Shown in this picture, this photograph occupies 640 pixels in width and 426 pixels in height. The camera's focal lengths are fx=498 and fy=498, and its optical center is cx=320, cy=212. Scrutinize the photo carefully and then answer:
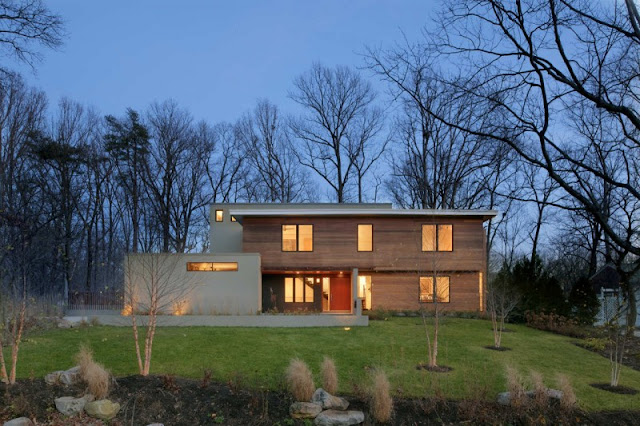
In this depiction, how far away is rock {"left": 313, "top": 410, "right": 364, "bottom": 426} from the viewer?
294 inches

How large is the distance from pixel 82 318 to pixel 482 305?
1580 centimetres

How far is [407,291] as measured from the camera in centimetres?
2119

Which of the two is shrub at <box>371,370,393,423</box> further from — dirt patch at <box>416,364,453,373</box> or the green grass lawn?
dirt patch at <box>416,364,453,373</box>

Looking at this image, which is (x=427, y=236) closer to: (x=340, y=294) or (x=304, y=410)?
(x=340, y=294)

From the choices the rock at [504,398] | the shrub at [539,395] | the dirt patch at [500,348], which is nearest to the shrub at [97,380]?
the rock at [504,398]

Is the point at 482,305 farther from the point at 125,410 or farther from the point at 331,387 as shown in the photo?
the point at 125,410

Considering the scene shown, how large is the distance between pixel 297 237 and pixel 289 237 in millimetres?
343

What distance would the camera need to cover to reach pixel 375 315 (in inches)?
759

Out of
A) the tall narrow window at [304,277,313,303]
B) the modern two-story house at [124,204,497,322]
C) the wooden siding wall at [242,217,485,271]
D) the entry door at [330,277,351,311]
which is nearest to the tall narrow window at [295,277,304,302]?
the tall narrow window at [304,277,313,303]

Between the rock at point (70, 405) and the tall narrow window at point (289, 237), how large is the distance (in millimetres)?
13857

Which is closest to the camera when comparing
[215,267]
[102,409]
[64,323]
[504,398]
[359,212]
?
[102,409]

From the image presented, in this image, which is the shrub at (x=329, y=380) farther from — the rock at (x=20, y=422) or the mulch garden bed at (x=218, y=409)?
the rock at (x=20, y=422)

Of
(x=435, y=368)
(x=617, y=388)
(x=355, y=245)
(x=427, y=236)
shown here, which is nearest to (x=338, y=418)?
(x=435, y=368)

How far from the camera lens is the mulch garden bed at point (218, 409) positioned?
7453 mm
